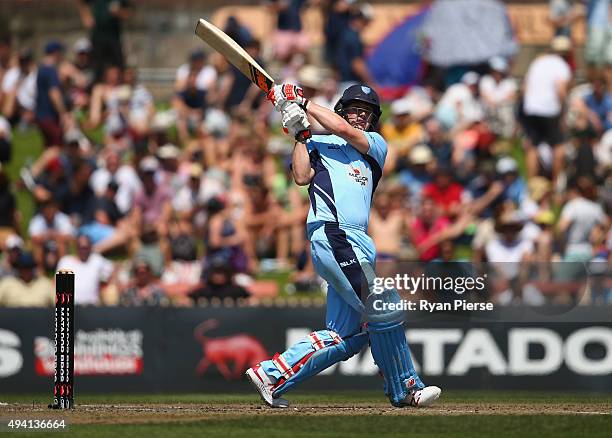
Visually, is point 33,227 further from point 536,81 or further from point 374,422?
point 374,422

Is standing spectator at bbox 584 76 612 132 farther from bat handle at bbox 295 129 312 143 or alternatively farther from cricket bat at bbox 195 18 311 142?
bat handle at bbox 295 129 312 143

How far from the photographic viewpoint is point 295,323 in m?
15.7

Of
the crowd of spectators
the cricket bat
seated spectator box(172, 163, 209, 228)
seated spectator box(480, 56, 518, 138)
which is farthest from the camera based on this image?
seated spectator box(480, 56, 518, 138)

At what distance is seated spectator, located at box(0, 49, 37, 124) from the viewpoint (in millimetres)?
22406

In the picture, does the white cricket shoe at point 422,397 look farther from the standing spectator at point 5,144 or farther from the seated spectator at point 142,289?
the standing spectator at point 5,144

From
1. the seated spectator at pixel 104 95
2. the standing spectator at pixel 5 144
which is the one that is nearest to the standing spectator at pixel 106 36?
the seated spectator at pixel 104 95

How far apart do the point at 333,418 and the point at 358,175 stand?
1.63 m

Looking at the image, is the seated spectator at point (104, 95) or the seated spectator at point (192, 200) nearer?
the seated spectator at point (192, 200)

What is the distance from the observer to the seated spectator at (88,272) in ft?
56.0

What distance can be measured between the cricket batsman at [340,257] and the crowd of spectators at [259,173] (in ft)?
13.8

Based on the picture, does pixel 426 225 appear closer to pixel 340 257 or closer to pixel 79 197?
pixel 79 197

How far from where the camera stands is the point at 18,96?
73.8 feet

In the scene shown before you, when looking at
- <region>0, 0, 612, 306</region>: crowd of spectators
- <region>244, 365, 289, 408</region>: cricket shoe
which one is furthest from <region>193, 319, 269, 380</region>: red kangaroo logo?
<region>244, 365, 289, 408</region>: cricket shoe

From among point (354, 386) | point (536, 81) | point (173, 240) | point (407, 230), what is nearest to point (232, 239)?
point (173, 240)
